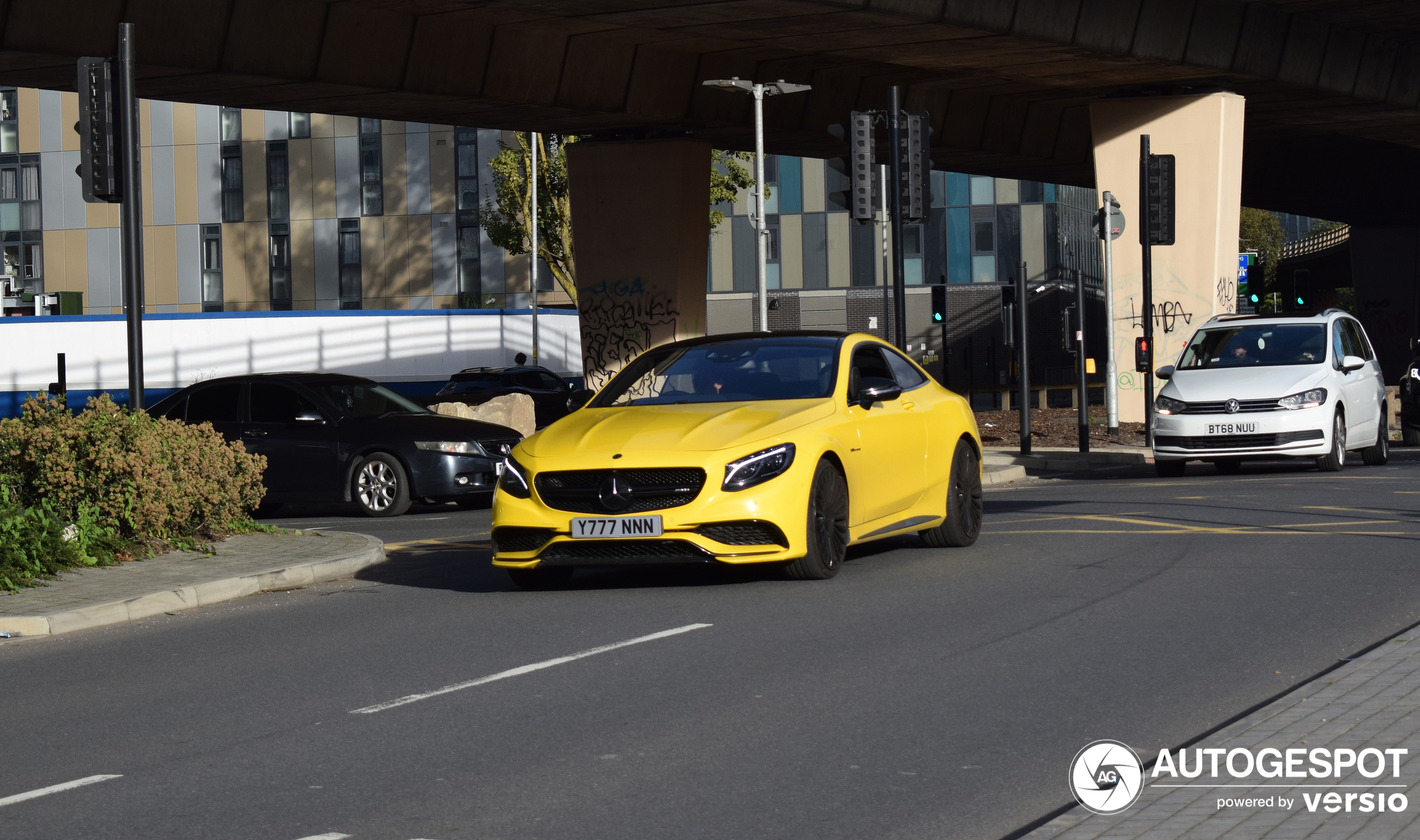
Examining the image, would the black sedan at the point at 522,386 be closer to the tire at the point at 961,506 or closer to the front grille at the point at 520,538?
the tire at the point at 961,506

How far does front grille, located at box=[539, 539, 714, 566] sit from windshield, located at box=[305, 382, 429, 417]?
28.0 feet

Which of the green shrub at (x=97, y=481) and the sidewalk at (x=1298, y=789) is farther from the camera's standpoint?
the green shrub at (x=97, y=481)

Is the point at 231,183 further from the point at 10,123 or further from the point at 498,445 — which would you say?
the point at 498,445

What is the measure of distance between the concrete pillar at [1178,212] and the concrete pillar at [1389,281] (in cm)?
3015

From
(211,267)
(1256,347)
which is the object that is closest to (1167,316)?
(1256,347)

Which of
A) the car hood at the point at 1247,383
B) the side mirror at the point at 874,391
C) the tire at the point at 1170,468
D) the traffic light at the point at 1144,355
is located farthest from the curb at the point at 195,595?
the traffic light at the point at 1144,355

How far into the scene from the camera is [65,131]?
238 ft

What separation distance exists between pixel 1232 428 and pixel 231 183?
58896mm

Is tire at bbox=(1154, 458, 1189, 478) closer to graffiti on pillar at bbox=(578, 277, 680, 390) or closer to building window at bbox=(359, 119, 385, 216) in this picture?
graffiti on pillar at bbox=(578, 277, 680, 390)

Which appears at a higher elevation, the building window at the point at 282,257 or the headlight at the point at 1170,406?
the building window at the point at 282,257

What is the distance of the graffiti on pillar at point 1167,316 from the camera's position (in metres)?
31.5

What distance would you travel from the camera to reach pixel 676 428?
35.3ft

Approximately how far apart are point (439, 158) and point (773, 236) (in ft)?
44.9

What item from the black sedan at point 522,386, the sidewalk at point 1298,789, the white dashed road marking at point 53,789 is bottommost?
the white dashed road marking at point 53,789
